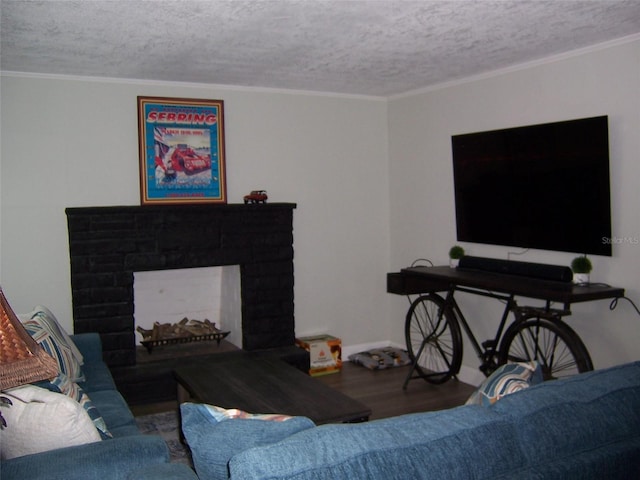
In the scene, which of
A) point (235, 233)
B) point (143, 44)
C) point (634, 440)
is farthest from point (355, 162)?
point (634, 440)

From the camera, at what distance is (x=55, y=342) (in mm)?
3256

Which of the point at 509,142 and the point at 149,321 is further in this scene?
the point at 149,321

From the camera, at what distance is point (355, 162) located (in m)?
5.49

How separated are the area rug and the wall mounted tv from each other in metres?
2.55

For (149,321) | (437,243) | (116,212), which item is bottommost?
(149,321)

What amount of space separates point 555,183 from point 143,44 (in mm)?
2688

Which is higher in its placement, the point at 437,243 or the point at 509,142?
the point at 509,142

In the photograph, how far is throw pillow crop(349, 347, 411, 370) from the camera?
523 centimetres

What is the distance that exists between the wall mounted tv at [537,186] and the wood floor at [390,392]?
1.19 m

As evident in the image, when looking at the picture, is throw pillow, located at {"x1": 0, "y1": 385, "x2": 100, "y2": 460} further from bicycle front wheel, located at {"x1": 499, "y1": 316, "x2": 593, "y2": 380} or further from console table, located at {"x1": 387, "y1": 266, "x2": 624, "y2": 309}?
bicycle front wheel, located at {"x1": 499, "y1": 316, "x2": 593, "y2": 380}

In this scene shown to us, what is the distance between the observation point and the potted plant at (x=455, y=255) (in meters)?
4.66

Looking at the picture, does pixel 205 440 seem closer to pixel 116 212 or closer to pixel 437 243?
pixel 116 212

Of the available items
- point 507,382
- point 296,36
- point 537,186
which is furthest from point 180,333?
point 507,382

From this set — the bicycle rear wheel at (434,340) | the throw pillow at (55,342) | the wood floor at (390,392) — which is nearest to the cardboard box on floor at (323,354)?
the wood floor at (390,392)
